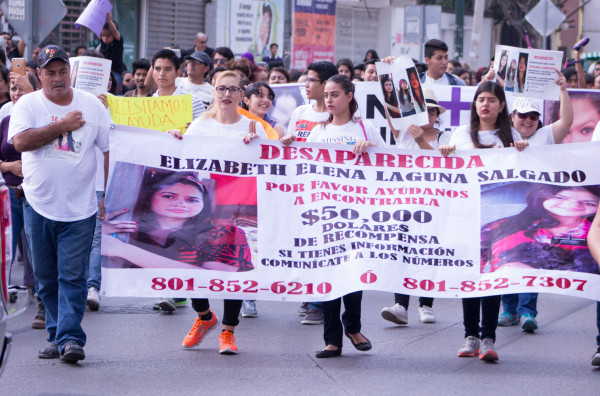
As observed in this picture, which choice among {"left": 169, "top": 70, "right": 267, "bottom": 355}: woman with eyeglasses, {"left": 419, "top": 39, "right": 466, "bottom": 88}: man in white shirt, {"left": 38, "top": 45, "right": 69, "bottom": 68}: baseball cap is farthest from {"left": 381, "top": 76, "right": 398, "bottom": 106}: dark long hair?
{"left": 419, "top": 39, "right": 466, "bottom": 88}: man in white shirt

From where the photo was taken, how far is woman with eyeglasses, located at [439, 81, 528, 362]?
6.66 m

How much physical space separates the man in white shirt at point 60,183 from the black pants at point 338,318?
1.58 meters

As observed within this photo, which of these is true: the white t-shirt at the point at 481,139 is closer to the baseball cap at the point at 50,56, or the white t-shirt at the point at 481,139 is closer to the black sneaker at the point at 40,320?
the baseball cap at the point at 50,56

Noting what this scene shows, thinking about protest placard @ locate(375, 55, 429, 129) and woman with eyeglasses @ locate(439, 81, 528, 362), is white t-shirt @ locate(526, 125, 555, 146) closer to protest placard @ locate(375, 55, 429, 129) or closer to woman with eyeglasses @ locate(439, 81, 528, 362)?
woman with eyeglasses @ locate(439, 81, 528, 362)

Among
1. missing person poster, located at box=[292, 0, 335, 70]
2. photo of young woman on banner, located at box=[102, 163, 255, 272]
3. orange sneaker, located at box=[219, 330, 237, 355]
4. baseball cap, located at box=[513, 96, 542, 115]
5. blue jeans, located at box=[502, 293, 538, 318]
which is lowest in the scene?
orange sneaker, located at box=[219, 330, 237, 355]

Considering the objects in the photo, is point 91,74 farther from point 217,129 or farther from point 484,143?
point 484,143

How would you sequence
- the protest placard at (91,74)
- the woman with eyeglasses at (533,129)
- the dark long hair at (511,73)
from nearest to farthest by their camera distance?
1. the woman with eyeglasses at (533,129)
2. the dark long hair at (511,73)
3. the protest placard at (91,74)

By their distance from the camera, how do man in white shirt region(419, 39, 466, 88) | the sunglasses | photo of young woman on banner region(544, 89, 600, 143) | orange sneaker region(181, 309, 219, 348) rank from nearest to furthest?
orange sneaker region(181, 309, 219, 348)
the sunglasses
man in white shirt region(419, 39, 466, 88)
photo of young woman on banner region(544, 89, 600, 143)

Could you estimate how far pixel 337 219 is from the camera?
6.75 metres

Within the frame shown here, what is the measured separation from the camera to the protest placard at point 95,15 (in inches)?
418

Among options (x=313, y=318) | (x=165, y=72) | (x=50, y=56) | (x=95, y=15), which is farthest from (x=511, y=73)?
(x=95, y=15)

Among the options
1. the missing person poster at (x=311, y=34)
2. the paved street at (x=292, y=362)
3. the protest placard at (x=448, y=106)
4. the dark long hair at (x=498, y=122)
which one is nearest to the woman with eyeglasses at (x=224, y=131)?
the paved street at (x=292, y=362)

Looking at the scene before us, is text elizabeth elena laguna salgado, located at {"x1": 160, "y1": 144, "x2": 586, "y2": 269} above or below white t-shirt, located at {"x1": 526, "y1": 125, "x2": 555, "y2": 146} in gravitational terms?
below

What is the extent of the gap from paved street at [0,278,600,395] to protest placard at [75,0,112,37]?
11.5 feet
